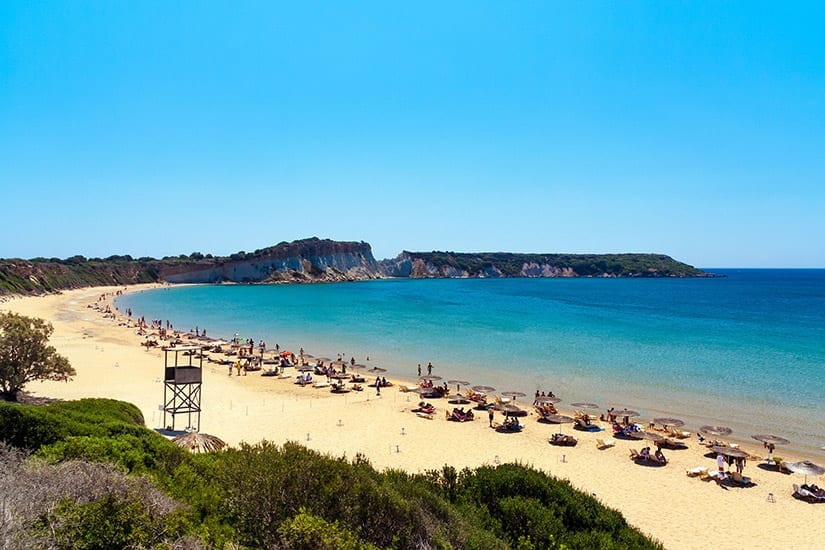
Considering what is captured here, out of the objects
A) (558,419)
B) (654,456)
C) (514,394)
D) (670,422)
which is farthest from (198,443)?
(670,422)

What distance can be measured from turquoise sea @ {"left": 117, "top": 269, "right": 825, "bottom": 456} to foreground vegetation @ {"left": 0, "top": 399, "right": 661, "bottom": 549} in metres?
15.6

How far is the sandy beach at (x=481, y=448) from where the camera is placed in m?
12.4

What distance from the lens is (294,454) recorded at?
23.4 feet

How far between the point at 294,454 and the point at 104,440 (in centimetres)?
426

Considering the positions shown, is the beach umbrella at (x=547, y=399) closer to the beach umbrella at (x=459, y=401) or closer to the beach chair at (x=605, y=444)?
the beach umbrella at (x=459, y=401)

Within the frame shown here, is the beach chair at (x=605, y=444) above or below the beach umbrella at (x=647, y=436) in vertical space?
below

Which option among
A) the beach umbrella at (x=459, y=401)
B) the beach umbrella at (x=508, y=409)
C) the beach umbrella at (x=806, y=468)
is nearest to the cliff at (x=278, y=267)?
the beach umbrella at (x=459, y=401)

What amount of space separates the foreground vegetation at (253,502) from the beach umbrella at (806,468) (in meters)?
11.0

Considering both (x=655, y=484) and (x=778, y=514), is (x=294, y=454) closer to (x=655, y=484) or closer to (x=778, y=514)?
(x=655, y=484)

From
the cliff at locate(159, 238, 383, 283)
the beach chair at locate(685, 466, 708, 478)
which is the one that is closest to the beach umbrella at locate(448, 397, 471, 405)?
the beach chair at locate(685, 466, 708, 478)

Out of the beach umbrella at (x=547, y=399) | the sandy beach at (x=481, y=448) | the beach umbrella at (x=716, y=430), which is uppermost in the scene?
the beach umbrella at (x=547, y=399)

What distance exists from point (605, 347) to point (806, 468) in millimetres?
23841

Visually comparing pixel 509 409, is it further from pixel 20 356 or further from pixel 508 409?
pixel 20 356

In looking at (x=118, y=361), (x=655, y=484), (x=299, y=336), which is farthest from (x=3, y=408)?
(x=299, y=336)
